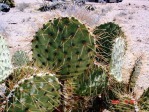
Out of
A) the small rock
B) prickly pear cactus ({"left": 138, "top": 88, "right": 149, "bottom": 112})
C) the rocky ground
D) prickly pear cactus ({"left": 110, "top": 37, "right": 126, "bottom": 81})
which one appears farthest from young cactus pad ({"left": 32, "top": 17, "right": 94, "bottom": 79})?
the small rock

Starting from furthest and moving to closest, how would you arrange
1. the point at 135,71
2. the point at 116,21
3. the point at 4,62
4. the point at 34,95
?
the point at 116,21 → the point at 135,71 → the point at 4,62 → the point at 34,95

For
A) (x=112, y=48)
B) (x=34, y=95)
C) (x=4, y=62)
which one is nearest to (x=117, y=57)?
(x=112, y=48)

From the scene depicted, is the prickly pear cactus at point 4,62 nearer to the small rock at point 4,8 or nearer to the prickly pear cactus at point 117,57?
the prickly pear cactus at point 117,57

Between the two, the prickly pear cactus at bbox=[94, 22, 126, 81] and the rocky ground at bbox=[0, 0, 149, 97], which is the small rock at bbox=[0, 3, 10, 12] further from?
the prickly pear cactus at bbox=[94, 22, 126, 81]

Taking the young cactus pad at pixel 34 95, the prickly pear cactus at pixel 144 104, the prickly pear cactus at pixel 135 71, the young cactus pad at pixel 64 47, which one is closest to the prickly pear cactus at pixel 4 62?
the young cactus pad at pixel 64 47

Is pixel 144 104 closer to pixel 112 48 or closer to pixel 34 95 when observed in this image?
pixel 112 48

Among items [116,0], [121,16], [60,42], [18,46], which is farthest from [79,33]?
[116,0]

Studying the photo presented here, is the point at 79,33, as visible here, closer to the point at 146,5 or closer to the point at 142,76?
the point at 142,76
